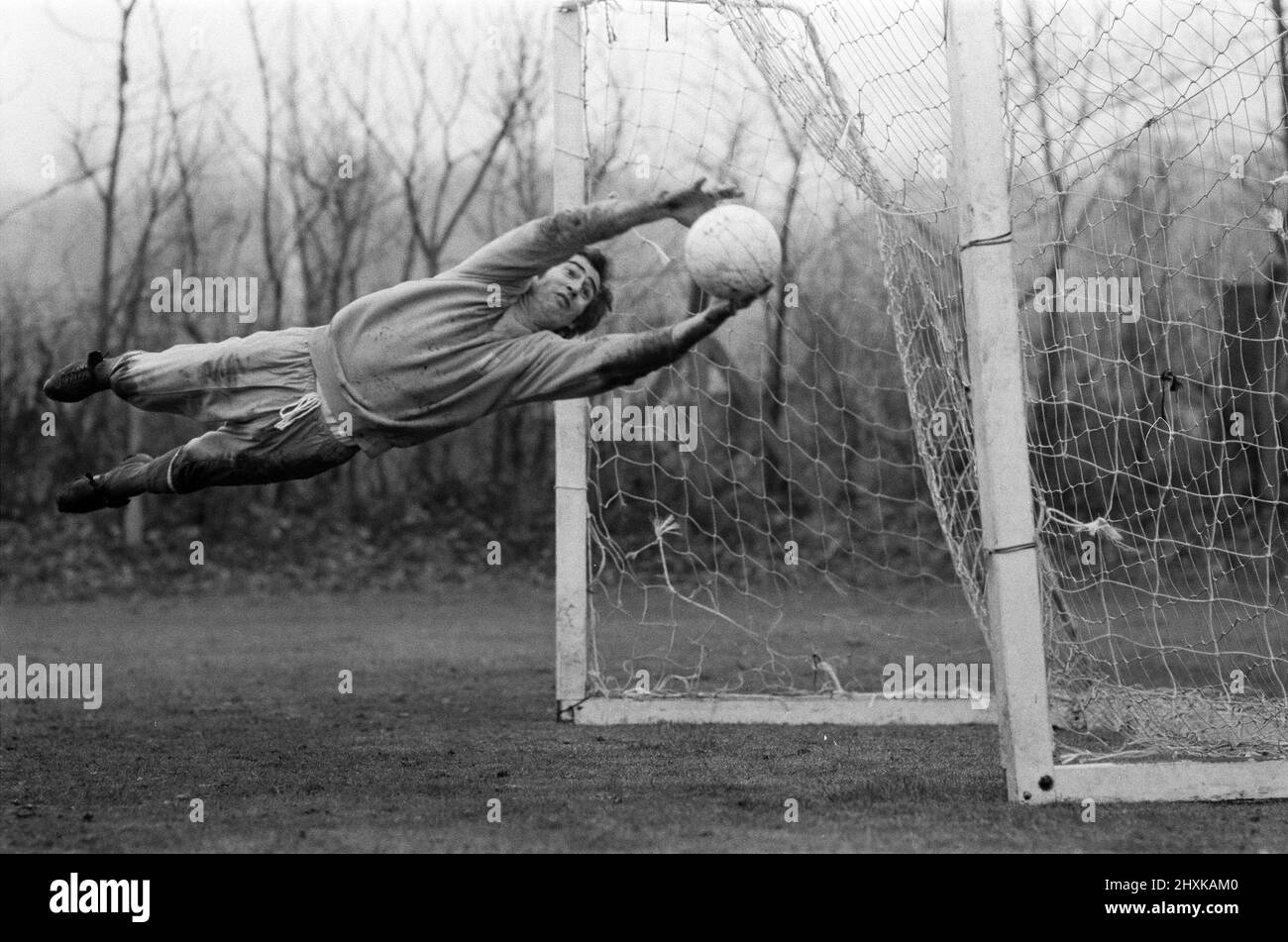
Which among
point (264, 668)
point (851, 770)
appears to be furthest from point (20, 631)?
point (851, 770)

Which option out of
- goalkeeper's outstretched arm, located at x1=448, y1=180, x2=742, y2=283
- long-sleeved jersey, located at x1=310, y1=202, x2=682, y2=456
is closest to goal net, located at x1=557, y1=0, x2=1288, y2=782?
goalkeeper's outstretched arm, located at x1=448, y1=180, x2=742, y2=283

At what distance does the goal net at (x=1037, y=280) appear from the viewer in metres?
6.86

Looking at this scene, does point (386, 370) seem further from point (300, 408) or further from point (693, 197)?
point (693, 197)

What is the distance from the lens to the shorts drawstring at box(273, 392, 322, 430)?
20.9ft

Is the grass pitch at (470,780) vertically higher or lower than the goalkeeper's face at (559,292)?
lower

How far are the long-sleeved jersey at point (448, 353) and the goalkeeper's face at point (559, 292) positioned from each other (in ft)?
0.53

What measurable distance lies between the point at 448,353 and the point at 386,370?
0.96 feet

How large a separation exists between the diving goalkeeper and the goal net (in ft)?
5.89

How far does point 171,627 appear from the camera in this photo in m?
15.4

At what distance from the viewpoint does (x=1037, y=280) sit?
732cm

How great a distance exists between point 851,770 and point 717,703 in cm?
217

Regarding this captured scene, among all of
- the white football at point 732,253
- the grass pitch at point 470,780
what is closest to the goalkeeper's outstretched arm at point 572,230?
the white football at point 732,253

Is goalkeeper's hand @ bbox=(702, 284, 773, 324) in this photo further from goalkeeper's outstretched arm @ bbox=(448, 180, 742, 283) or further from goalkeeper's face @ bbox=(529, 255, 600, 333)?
goalkeeper's face @ bbox=(529, 255, 600, 333)

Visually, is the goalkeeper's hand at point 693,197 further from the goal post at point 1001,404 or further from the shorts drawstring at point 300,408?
the shorts drawstring at point 300,408
